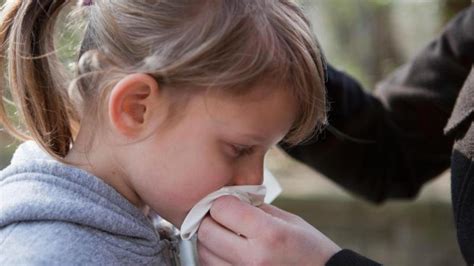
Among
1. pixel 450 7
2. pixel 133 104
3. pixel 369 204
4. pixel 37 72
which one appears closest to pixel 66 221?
pixel 133 104

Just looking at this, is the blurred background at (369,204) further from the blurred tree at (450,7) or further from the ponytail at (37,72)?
the ponytail at (37,72)

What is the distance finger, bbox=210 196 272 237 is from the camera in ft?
4.58

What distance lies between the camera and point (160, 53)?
1.35 m

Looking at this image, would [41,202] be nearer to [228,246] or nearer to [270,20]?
[228,246]

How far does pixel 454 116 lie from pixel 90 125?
0.74m

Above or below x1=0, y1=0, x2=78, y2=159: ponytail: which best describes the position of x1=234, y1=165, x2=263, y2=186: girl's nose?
below

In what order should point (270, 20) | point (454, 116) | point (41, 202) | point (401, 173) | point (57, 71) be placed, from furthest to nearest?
1. point (401, 173)
2. point (454, 116)
3. point (57, 71)
4. point (270, 20)
5. point (41, 202)

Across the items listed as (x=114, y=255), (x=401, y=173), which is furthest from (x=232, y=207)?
(x=401, y=173)

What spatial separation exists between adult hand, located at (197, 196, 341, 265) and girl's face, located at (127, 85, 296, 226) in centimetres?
4

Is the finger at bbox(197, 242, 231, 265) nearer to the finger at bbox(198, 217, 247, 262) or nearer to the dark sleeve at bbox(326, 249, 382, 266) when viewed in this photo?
the finger at bbox(198, 217, 247, 262)

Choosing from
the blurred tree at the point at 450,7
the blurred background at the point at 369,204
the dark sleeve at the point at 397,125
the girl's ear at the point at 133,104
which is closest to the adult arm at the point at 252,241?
the girl's ear at the point at 133,104

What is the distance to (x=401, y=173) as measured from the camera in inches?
91.6

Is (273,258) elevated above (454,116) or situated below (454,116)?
above

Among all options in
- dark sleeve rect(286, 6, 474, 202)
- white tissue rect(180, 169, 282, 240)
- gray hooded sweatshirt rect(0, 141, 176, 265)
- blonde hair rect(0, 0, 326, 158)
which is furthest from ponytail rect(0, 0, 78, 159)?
dark sleeve rect(286, 6, 474, 202)
